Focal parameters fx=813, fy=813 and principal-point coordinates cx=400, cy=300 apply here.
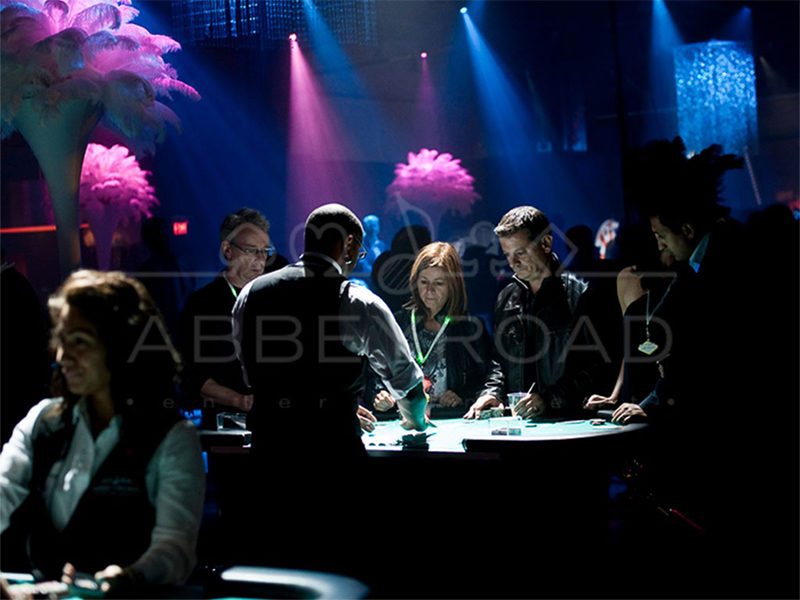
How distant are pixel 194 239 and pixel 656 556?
23.9ft

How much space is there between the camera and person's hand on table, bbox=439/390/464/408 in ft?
13.6

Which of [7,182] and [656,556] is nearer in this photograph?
[656,556]

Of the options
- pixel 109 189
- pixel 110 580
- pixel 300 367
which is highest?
pixel 109 189

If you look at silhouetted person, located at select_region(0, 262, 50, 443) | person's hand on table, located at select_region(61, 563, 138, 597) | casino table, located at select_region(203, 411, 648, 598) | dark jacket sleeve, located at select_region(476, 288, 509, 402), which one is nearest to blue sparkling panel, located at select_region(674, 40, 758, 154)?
dark jacket sleeve, located at select_region(476, 288, 509, 402)

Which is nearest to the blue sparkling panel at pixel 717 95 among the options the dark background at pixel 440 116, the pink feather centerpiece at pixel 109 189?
the dark background at pixel 440 116

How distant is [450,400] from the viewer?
13.6ft

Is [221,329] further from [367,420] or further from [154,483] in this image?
[154,483]

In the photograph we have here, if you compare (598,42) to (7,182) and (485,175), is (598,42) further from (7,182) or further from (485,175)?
(7,182)

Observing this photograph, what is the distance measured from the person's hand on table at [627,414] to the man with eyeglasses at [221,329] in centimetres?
163

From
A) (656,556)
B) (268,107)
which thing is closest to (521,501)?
(656,556)

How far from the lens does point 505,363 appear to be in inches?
166

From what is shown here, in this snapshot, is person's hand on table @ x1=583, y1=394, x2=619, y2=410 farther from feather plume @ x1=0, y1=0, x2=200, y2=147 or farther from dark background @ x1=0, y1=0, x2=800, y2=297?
dark background @ x1=0, y1=0, x2=800, y2=297

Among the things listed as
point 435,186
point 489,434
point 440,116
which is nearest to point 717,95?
point 440,116

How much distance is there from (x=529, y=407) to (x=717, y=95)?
11.6 meters
